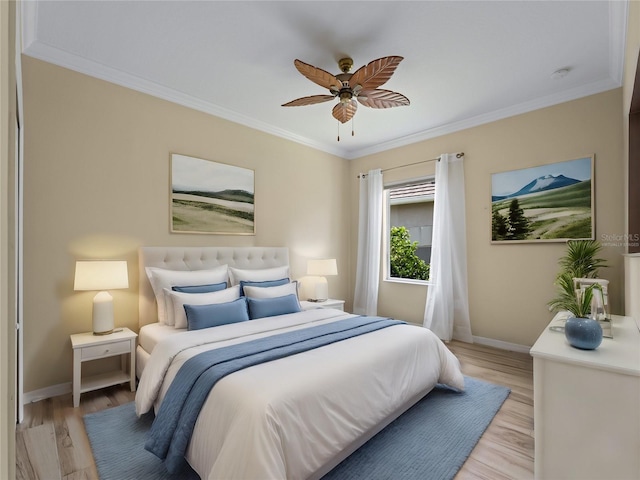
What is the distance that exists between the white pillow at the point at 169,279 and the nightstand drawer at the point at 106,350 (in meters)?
0.36

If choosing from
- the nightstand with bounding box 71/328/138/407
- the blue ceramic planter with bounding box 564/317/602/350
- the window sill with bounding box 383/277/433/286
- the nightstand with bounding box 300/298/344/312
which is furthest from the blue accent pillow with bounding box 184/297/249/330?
the window sill with bounding box 383/277/433/286

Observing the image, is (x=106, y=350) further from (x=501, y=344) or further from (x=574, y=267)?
(x=574, y=267)

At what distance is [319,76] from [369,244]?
3.07m

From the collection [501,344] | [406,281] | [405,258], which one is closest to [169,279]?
[406,281]

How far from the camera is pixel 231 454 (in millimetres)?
1434

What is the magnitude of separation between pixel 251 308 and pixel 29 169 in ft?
7.01

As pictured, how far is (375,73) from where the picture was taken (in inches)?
93.8

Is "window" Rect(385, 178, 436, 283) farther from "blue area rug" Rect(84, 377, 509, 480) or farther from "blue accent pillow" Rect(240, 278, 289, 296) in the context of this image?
"blue area rug" Rect(84, 377, 509, 480)

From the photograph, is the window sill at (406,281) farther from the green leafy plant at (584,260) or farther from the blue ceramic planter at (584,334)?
the blue ceramic planter at (584,334)

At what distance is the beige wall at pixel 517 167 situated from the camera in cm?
316

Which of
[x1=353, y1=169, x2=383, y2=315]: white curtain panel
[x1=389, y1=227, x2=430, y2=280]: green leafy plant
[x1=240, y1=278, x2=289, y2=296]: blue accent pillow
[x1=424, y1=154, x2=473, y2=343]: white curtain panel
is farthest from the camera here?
[x1=353, y1=169, x2=383, y2=315]: white curtain panel

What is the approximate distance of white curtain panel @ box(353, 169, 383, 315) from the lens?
503 centimetres

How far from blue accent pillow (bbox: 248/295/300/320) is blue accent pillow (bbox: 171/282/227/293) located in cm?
30

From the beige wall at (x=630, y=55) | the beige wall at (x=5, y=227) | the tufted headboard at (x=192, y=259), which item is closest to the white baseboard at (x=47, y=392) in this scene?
the tufted headboard at (x=192, y=259)
